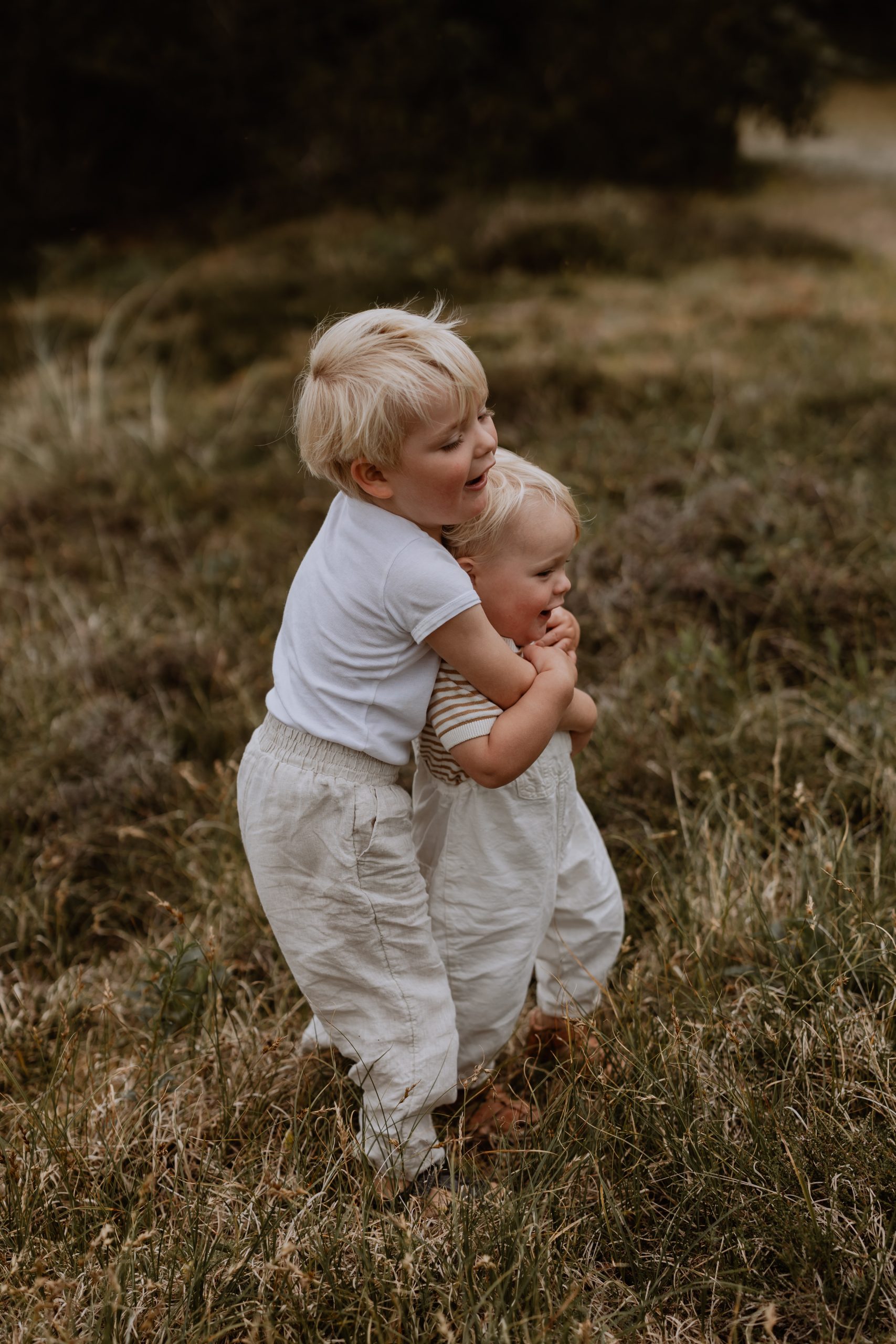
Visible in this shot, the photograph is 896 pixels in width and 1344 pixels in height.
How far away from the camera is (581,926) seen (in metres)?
2.23

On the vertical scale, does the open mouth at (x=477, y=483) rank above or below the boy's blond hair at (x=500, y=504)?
above

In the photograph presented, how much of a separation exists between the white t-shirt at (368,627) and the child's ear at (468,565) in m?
0.11

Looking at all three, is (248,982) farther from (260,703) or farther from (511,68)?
(511,68)

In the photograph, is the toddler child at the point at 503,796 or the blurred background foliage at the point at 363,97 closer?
the toddler child at the point at 503,796

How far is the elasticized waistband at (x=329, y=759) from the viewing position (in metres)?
1.83

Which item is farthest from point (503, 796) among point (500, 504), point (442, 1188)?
point (442, 1188)

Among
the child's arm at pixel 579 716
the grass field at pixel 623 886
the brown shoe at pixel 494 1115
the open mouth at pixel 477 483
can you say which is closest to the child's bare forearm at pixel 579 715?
the child's arm at pixel 579 716

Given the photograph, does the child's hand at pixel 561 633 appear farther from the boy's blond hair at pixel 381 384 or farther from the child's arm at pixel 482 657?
the boy's blond hair at pixel 381 384

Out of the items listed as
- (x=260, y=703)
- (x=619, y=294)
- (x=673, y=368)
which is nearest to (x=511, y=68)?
(x=619, y=294)

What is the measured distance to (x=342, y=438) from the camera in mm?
1688

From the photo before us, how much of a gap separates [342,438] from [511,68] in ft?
39.9

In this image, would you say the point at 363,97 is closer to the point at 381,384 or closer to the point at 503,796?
the point at 381,384

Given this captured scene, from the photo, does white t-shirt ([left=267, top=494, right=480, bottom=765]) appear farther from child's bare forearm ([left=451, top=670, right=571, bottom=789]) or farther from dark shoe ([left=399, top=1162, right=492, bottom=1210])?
dark shoe ([left=399, top=1162, right=492, bottom=1210])

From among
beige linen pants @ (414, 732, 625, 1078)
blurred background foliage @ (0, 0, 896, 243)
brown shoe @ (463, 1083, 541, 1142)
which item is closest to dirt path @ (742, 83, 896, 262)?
blurred background foliage @ (0, 0, 896, 243)
